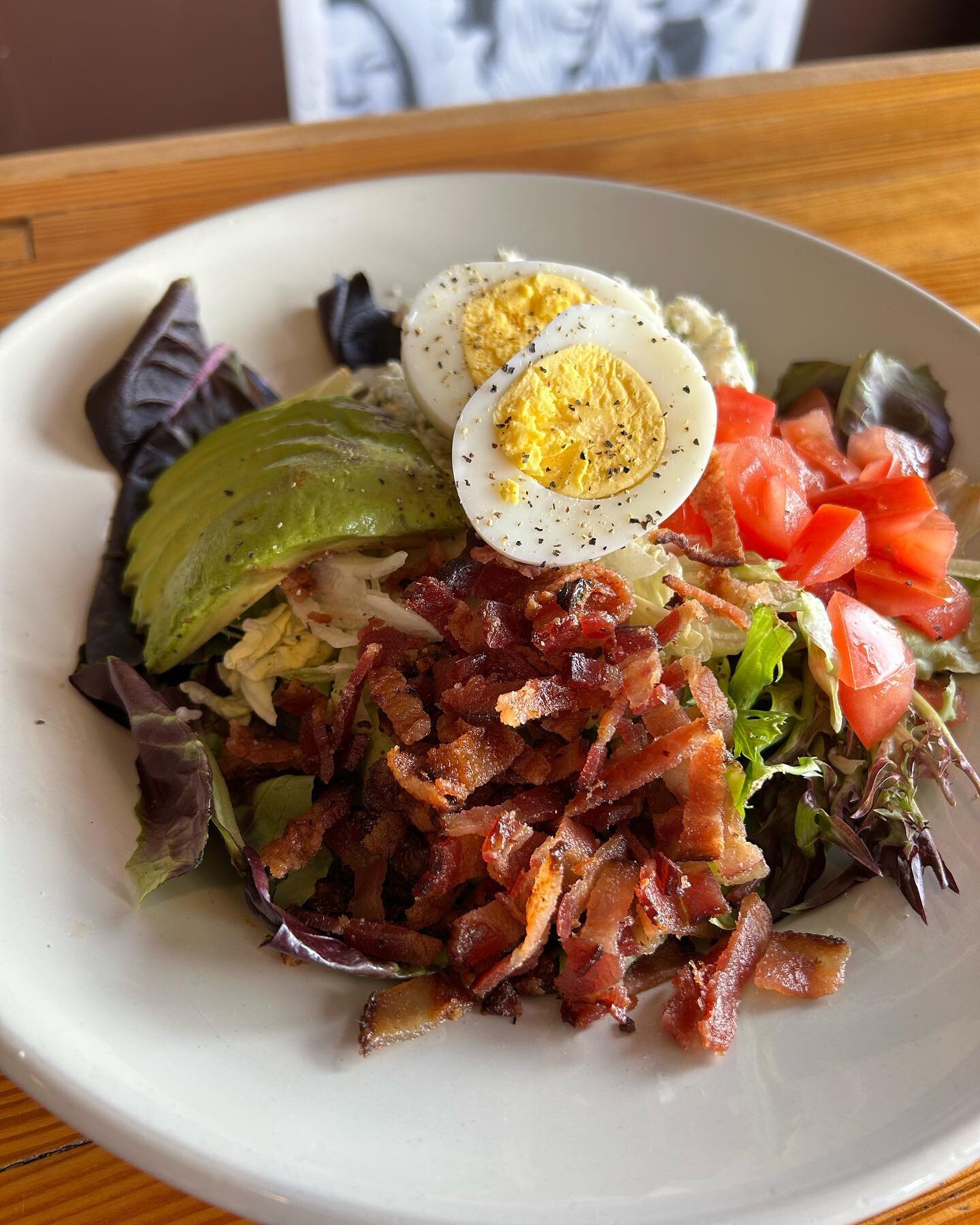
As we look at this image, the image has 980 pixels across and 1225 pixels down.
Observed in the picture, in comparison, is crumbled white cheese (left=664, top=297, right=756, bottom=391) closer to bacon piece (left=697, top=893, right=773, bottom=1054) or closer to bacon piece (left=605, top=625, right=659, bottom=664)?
bacon piece (left=605, top=625, right=659, bottom=664)

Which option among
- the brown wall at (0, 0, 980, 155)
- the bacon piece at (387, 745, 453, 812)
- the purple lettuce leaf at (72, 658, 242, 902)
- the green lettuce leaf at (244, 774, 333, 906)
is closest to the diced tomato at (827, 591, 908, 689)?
the bacon piece at (387, 745, 453, 812)

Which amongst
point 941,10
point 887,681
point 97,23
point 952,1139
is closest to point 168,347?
point 887,681

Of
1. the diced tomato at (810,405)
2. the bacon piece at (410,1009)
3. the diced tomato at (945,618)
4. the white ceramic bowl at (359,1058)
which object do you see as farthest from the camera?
the diced tomato at (810,405)

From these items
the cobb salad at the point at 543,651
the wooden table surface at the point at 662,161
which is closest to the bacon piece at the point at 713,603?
the cobb salad at the point at 543,651

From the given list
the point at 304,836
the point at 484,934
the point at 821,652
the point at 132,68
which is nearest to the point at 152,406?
the point at 304,836

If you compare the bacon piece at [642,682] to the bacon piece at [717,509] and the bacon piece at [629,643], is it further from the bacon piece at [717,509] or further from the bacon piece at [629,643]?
the bacon piece at [717,509]

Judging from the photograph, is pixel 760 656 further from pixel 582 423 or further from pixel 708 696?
pixel 582 423
